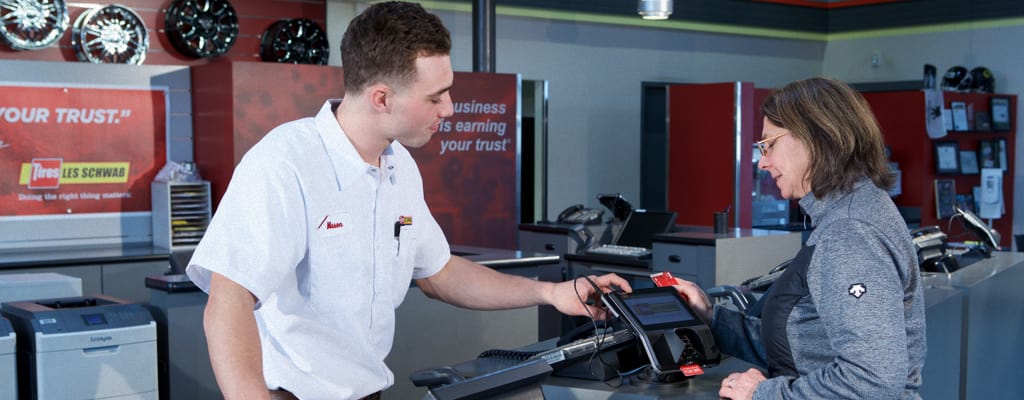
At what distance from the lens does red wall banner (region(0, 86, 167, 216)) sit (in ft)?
19.5

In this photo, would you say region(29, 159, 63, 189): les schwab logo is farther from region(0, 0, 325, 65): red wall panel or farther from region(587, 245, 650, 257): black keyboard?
region(587, 245, 650, 257): black keyboard

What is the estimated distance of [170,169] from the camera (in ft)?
20.8

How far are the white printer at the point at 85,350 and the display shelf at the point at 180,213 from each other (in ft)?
8.42

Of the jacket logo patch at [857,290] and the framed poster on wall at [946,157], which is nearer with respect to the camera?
the jacket logo patch at [857,290]

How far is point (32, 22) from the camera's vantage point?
20.3 ft

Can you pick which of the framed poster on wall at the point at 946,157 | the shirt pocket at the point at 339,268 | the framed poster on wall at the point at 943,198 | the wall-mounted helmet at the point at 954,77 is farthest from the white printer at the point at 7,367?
the wall-mounted helmet at the point at 954,77

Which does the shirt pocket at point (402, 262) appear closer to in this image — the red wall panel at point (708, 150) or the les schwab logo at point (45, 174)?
the les schwab logo at point (45, 174)

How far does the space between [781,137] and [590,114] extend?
851 centimetres

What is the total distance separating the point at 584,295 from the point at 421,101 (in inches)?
23.6

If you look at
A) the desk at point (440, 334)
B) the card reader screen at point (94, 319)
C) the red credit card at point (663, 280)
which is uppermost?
the red credit card at point (663, 280)

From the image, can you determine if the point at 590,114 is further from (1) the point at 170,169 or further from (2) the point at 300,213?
(2) the point at 300,213

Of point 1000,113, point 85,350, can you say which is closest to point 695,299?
point 85,350

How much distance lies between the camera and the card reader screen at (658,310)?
2012mm

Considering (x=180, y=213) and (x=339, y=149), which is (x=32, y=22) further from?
(x=339, y=149)
